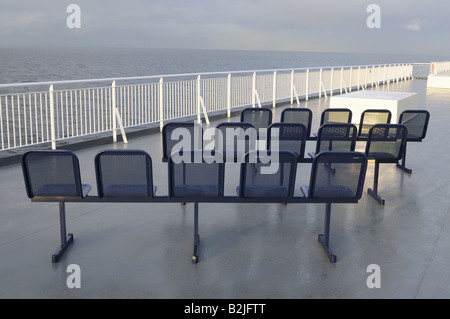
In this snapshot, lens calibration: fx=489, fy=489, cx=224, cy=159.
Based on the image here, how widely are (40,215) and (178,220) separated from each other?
1.35m

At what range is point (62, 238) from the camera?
3.93 m

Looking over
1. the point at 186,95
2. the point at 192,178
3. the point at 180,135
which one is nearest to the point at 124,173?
the point at 192,178

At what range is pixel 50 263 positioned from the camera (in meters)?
3.69

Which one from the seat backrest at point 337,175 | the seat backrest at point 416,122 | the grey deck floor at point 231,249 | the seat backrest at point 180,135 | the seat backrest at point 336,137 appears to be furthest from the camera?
the seat backrest at point 416,122

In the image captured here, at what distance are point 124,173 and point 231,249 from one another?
41.7 inches

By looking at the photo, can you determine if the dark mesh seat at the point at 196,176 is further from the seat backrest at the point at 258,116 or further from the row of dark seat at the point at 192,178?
the seat backrest at the point at 258,116

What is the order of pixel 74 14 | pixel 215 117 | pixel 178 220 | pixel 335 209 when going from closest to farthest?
pixel 178 220 < pixel 335 209 < pixel 74 14 < pixel 215 117

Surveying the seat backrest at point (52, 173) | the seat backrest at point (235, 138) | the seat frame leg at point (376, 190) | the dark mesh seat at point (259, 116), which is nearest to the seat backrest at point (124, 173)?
the seat backrest at point (52, 173)

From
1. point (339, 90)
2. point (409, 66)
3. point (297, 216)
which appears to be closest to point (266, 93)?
point (339, 90)

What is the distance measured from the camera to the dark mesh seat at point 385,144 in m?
5.31

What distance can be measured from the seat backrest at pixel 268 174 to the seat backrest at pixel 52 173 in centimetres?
129

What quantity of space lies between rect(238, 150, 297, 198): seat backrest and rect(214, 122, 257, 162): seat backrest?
1.31 m

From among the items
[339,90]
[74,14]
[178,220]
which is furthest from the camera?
[339,90]

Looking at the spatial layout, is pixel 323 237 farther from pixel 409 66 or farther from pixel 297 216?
pixel 409 66
